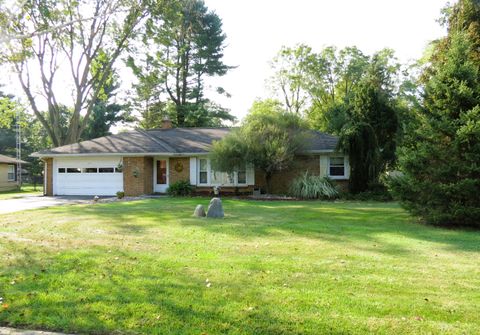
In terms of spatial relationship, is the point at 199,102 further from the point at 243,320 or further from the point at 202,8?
the point at 243,320

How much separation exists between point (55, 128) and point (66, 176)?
5.59 m

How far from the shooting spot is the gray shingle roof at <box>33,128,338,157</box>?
21156 mm

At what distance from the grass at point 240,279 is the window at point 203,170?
38.8 feet

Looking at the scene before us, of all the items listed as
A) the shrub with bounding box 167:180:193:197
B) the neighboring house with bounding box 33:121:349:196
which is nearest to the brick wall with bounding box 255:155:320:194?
the neighboring house with bounding box 33:121:349:196

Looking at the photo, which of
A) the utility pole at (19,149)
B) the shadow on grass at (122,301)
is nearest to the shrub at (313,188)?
the shadow on grass at (122,301)

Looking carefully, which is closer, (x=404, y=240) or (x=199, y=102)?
(x=404, y=240)

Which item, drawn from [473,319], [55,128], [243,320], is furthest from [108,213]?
[55,128]

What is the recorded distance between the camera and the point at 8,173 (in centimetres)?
3569

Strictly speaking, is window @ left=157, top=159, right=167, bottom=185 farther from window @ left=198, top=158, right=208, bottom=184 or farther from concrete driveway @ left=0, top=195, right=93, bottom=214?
concrete driveway @ left=0, top=195, right=93, bottom=214

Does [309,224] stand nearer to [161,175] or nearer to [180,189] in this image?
[180,189]

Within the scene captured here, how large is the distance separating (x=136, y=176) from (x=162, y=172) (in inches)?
62.8

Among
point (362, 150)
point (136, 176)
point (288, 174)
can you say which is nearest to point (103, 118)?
point (136, 176)

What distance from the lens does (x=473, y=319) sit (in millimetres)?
3992

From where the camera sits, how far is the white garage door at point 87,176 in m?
22.2
